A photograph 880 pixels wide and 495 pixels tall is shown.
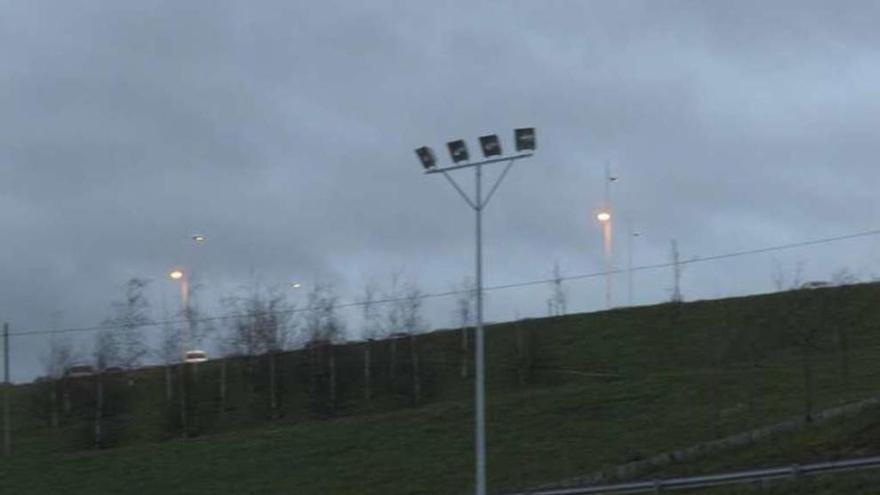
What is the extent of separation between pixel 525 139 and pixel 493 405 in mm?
23309

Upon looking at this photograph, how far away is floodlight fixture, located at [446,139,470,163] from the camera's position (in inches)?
1420

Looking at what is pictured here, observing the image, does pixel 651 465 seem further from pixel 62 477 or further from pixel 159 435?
pixel 159 435

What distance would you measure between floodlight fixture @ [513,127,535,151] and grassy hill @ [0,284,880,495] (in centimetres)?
1061

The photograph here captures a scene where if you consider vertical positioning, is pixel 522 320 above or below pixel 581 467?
above

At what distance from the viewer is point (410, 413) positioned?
195 ft

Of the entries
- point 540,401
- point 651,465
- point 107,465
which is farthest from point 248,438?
point 651,465

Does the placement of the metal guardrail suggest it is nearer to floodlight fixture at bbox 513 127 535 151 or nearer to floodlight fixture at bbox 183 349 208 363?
floodlight fixture at bbox 513 127 535 151

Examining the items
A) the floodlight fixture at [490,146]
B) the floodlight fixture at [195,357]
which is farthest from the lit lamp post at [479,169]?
the floodlight fixture at [195,357]

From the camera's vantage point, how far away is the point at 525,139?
35312mm

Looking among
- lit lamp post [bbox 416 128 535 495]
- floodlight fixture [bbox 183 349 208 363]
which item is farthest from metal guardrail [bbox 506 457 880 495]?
floodlight fixture [bbox 183 349 208 363]

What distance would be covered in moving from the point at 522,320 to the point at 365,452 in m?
20.8

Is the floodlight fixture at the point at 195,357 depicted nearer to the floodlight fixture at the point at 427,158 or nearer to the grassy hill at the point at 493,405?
the grassy hill at the point at 493,405

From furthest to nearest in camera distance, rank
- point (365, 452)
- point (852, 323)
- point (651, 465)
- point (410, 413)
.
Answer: point (852, 323) → point (410, 413) → point (365, 452) → point (651, 465)

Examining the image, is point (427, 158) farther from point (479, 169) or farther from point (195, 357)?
point (195, 357)
